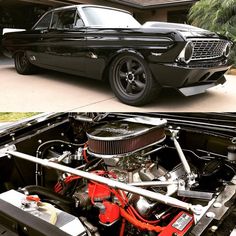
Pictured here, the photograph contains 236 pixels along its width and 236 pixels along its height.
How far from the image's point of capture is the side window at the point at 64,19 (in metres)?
4.70

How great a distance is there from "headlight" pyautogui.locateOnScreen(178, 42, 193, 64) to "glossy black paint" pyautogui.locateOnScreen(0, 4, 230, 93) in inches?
1.8

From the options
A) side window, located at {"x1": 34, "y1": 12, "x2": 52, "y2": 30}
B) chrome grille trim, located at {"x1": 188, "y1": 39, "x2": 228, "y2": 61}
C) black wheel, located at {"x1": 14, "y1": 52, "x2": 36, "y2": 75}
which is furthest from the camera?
black wheel, located at {"x1": 14, "y1": 52, "x2": 36, "y2": 75}

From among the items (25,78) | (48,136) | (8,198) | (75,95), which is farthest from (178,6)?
(8,198)

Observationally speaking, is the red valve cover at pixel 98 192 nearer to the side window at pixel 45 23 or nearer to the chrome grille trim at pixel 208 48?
the chrome grille trim at pixel 208 48

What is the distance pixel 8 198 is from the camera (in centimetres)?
142

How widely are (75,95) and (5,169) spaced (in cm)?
260

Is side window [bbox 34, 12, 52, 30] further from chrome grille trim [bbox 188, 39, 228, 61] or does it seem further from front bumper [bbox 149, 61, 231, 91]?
chrome grille trim [bbox 188, 39, 228, 61]

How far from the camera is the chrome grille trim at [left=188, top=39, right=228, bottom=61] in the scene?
3.41 metres

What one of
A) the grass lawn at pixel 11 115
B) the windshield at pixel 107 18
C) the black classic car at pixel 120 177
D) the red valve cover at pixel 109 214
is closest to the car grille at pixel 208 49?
the windshield at pixel 107 18

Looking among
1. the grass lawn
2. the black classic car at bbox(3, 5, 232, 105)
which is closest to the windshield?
the black classic car at bbox(3, 5, 232, 105)

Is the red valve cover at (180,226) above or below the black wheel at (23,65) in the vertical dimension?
below

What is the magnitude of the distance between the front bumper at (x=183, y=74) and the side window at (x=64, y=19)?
1930 millimetres

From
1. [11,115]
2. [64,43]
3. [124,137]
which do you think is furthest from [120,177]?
[64,43]

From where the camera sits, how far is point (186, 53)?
3254 millimetres
